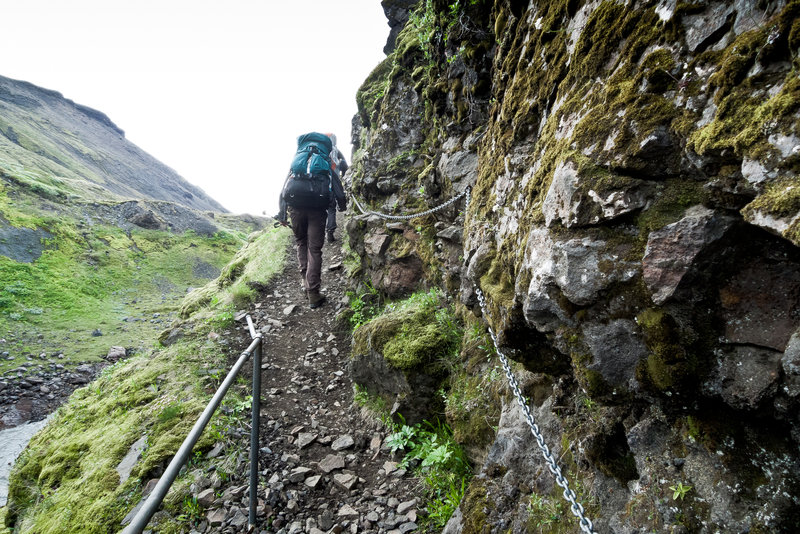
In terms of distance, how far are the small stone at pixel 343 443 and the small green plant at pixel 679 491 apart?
12.8 feet

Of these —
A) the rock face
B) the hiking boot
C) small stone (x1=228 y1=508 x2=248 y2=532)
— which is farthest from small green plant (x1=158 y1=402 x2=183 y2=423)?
the rock face

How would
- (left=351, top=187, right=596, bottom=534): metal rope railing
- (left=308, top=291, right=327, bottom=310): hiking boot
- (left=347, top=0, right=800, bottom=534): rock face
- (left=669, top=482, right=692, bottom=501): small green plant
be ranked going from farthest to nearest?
(left=308, top=291, right=327, bottom=310): hiking boot → (left=351, top=187, right=596, bottom=534): metal rope railing → (left=669, top=482, right=692, bottom=501): small green plant → (left=347, top=0, right=800, bottom=534): rock face

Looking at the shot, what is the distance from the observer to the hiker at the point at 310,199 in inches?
328

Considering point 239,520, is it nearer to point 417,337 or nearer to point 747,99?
point 417,337

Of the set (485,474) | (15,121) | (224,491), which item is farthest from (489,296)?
(15,121)

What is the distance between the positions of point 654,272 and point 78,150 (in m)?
56.8

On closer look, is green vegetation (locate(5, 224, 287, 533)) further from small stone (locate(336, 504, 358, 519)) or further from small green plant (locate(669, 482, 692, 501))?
small green plant (locate(669, 482, 692, 501))

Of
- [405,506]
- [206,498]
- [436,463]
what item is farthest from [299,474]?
[436,463]

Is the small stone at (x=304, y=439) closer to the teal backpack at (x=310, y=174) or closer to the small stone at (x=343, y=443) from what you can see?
the small stone at (x=343, y=443)

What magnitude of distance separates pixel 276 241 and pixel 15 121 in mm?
43347

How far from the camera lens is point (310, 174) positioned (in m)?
8.25

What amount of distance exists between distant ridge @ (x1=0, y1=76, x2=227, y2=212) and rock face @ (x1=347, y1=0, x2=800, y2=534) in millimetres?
29412

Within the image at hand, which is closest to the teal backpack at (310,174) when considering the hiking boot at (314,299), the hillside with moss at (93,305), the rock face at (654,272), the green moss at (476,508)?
the hiking boot at (314,299)

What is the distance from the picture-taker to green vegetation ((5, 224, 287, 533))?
13.9 feet
